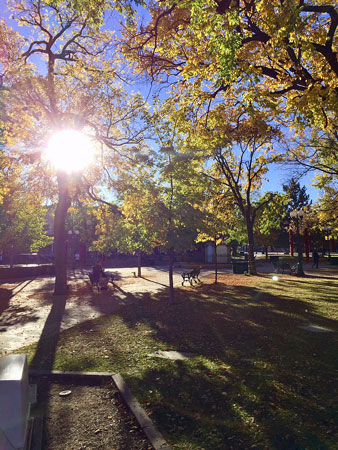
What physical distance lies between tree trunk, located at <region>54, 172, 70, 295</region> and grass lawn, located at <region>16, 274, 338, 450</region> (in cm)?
643

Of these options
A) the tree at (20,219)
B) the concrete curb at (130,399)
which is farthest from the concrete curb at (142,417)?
the tree at (20,219)

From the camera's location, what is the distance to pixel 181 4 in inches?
225

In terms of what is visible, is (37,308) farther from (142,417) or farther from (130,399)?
(142,417)

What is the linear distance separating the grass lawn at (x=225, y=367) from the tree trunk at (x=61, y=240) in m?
6.43

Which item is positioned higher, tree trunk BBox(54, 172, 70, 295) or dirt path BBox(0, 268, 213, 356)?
tree trunk BBox(54, 172, 70, 295)

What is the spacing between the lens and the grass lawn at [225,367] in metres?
3.69

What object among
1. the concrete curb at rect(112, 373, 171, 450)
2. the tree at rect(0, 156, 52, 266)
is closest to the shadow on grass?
the concrete curb at rect(112, 373, 171, 450)

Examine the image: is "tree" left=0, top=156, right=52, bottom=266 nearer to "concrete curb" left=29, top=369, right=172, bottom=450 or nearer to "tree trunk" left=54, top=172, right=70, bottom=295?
"tree trunk" left=54, top=172, right=70, bottom=295

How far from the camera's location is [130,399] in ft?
14.9

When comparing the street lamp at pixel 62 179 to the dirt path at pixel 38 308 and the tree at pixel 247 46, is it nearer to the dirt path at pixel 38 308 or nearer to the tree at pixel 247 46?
the dirt path at pixel 38 308

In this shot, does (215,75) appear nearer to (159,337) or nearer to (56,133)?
(159,337)

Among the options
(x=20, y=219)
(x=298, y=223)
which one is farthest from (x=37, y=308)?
(x=298, y=223)

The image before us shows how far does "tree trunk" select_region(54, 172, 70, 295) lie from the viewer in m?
16.1

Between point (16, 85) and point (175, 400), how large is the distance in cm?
1561
